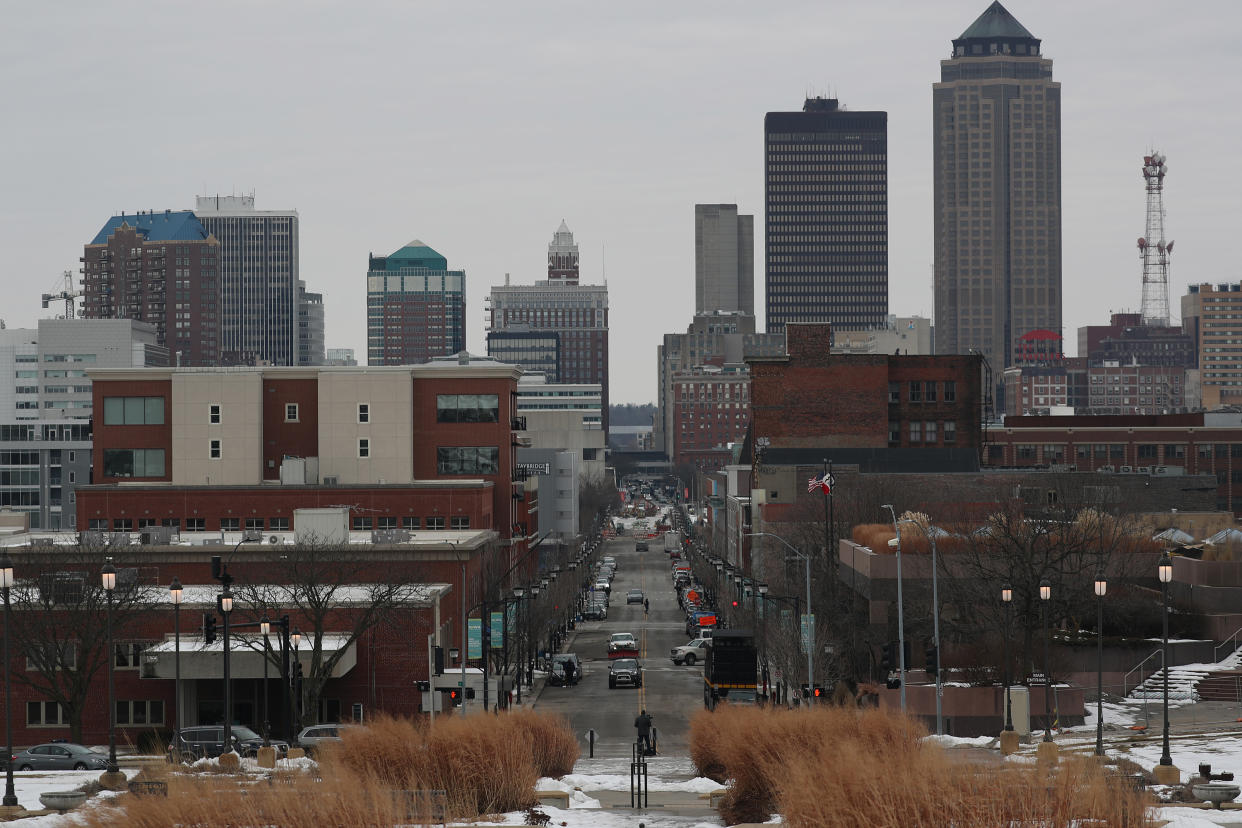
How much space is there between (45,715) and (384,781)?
4150 cm

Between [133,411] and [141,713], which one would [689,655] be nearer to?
[141,713]

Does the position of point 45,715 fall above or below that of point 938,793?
below

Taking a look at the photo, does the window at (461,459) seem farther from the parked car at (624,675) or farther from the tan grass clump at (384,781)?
the tan grass clump at (384,781)

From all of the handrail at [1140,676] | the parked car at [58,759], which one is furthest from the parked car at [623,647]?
the parked car at [58,759]

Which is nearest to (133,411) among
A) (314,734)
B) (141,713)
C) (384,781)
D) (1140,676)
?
(141,713)

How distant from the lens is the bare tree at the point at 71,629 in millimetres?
61281

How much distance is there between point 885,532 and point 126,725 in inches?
1405

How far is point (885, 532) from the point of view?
Answer: 247 feet

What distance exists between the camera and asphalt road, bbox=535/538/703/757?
63812 millimetres

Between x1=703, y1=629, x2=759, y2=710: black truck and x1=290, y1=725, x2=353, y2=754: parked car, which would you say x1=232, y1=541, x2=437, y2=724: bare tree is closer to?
x1=290, y1=725, x2=353, y2=754: parked car

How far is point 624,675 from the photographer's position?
82.6 metres

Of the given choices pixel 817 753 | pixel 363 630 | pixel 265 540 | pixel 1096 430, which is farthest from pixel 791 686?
pixel 1096 430

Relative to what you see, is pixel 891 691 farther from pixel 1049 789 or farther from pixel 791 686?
pixel 1049 789

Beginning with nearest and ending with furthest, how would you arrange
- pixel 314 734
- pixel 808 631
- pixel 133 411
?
pixel 314 734, pixel 808 631, pixel 133 411
